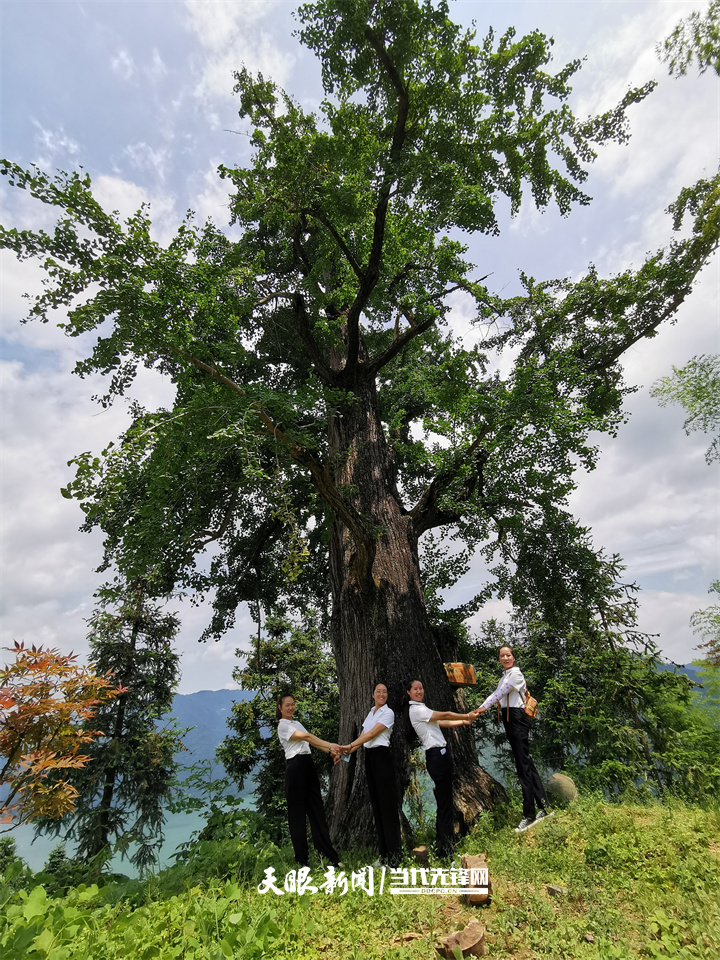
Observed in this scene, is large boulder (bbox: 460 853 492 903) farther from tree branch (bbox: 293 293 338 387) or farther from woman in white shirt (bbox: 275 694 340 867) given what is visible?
tree branch (bbox: 293 293 338 387)

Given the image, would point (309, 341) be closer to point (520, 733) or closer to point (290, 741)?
point (290, 741)

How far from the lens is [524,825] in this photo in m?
4.86

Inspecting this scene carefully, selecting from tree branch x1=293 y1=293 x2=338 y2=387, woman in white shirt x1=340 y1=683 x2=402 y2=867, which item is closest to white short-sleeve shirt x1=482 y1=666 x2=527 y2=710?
woman in white shirt x1=340 y1=683 x2=402 y2=867

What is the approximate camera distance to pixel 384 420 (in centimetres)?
1156

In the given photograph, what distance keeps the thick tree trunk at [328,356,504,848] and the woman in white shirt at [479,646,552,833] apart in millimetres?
689

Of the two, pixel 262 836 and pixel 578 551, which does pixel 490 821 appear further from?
pixel 578 551

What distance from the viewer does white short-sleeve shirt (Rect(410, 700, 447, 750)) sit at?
470 cm

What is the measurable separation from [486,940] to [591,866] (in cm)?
133

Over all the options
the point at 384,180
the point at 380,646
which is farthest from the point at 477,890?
the point at 384,180

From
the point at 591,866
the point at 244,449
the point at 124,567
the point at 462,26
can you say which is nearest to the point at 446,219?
the point at 462,26

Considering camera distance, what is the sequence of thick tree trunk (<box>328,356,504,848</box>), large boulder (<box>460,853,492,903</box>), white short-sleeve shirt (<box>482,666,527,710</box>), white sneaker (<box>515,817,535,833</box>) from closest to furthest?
large boulder (<box>460,853,492,903</box>) → white sneaker (<box>515,817,535,833</box>) → white short-sleeve shirt (<box>482,666,527,710</box>) → thick tree trunk (<box>328,356,504,848</box>)

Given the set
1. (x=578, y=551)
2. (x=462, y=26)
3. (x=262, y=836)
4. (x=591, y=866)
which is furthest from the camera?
(x=578, y=551)

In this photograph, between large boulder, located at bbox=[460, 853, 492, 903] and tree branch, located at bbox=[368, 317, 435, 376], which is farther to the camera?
tree branch, located at bbox=[368, 317, 435, 376]

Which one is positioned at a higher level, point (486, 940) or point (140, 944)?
point (140, 944)
